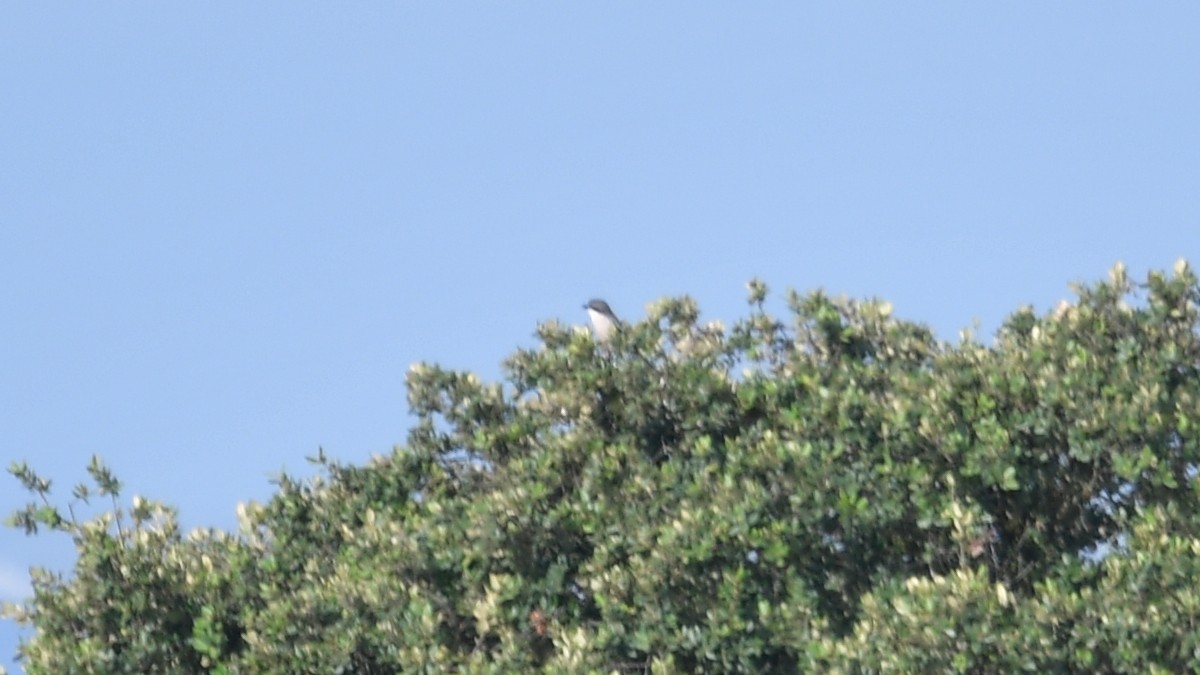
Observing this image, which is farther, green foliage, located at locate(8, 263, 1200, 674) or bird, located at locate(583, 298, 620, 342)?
bird, located at locate(583, 298, 620, 342)

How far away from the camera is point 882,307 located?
1814 centimetres

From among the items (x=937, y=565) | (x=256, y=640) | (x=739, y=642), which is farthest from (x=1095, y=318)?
(x=256, y=640)

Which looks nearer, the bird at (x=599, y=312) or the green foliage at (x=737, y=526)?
the green foliage at (x=737, y=526)

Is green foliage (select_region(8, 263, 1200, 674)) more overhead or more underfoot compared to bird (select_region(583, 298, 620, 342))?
more underfoot

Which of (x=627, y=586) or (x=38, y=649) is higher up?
(x=38, y=649)

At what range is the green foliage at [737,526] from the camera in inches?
565

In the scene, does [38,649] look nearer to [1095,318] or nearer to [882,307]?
[882,307]

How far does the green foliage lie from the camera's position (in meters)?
14.4

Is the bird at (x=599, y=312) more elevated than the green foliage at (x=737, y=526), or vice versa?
the bird at (x=599, y=312)

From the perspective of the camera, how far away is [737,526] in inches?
583

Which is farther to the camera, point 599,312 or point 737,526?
point 599,312

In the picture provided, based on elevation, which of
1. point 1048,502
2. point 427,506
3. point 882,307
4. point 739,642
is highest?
→ point 882,307

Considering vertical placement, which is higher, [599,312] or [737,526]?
[599,312]

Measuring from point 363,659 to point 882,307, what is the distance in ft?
19.8
